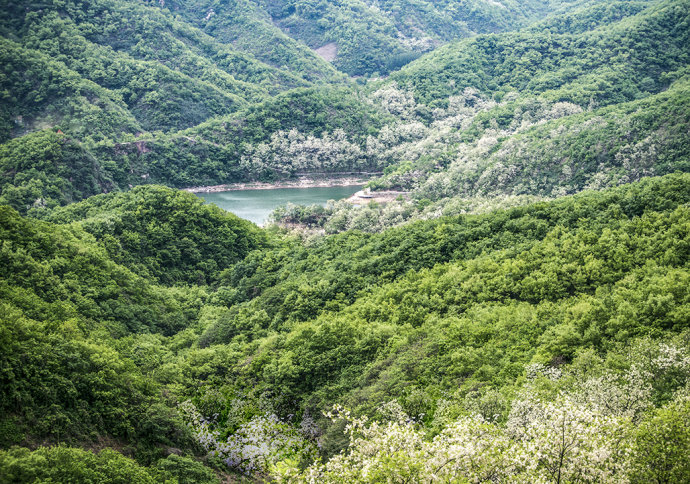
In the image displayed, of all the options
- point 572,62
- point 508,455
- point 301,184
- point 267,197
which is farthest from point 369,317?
point 572,62

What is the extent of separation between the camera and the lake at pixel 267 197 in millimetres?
101250

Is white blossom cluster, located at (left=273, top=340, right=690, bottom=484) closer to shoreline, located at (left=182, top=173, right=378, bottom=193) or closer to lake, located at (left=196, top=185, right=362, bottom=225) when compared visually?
lake, located at (left=196, top=185, right=362, bottom=225)

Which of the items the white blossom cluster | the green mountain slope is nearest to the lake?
the green mountain slope

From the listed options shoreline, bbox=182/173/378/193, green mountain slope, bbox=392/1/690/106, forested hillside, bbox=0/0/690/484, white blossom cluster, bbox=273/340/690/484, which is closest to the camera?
white blossom cluster, bbox=273/340/690/484

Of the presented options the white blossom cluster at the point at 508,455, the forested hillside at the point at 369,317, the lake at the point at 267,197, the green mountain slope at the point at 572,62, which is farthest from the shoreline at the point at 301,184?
the white blossom cluster at the point at 508,455

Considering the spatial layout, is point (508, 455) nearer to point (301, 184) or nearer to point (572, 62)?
point (301, 184)

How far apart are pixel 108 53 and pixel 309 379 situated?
127203 mm

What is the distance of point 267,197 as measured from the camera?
11156 centimetres

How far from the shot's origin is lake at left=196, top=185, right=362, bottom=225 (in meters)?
101

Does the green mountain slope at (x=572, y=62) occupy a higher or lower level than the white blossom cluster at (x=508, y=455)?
higher

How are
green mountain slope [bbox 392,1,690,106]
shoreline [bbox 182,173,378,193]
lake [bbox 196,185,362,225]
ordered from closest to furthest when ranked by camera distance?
lake [bbox 196,185,362,225], green mountain slope [bbox 392,1,690,106], shoreline [bbox 182,173,378,193]

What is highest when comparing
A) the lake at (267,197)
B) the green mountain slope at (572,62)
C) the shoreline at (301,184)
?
the green mountain slope at (572,62)

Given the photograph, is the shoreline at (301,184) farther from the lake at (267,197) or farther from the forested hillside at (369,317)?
the forested hillside at (369,317)

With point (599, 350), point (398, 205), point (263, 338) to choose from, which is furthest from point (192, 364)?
point (398, 205)
